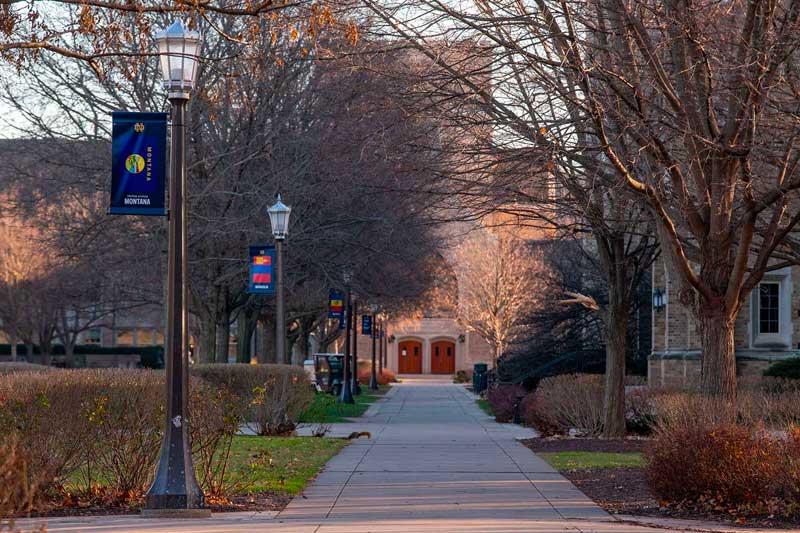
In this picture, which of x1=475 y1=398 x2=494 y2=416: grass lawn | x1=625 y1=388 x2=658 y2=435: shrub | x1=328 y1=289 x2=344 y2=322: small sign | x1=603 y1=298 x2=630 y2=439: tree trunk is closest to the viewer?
x1=603 y1=298 x2=630 y2=439: tree trunk

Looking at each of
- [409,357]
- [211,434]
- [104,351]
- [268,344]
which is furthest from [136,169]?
[409,357]

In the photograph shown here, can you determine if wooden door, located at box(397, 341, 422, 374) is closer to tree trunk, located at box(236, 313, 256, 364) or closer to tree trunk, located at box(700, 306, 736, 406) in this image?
tree trunk, located at box(236, 313, 256, 364)

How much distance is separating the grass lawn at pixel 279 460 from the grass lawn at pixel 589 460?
3.34 metres

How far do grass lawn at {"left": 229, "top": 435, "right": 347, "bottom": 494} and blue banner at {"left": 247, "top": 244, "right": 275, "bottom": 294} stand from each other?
3.79 meters

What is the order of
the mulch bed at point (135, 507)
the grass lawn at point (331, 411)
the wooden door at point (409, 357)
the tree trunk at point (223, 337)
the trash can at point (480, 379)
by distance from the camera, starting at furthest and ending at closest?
the wooden door at point (409, 357) → the trash can at point (480, 379) → the tree trunk at point (223, 337) → the grass lawn at point (331, 411) → the mulch bed at point (135, 507)

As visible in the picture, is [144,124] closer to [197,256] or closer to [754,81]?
[754,81]

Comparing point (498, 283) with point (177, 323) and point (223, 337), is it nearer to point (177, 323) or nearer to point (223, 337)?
point (223, 337)

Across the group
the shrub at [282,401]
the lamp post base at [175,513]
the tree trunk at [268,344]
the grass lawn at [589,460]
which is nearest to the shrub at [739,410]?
the grass lawn at [589,460]

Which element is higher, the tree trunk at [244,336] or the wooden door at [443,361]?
the tree trunk at [244,336]

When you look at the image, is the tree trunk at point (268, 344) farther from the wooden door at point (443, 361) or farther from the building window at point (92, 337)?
the wooden door at point (443, 361)

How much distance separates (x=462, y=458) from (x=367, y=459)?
4.81 ft

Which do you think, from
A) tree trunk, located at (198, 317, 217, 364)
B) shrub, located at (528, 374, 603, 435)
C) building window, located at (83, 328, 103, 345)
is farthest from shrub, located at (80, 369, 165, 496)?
building window, located at (83, 328, 103, 345)

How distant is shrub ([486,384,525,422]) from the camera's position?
94.3ft

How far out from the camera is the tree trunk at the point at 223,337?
3286cm
